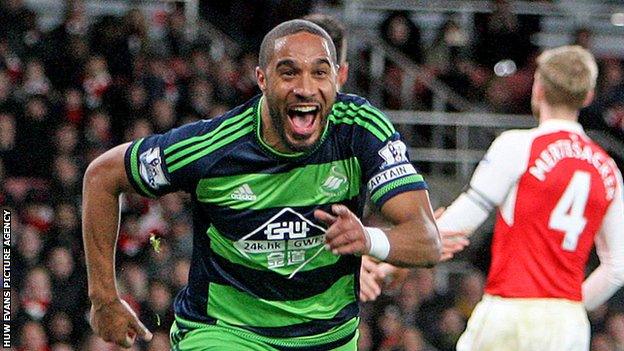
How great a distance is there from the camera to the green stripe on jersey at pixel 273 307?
5.55m

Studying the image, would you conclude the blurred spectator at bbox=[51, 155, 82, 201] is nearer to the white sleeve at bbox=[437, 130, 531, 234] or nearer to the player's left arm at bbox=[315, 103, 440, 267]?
the white sleeve at bbox=[437, 130, 531, 234]

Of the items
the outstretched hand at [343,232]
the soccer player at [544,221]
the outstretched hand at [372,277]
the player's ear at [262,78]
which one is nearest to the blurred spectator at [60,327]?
the outstretched hand at [372,277]

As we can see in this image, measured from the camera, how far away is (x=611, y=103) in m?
13.8

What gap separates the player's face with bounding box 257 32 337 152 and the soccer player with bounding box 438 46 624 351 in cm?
114

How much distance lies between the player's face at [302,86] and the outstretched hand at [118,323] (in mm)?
952

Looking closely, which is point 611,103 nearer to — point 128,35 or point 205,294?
point 128,35

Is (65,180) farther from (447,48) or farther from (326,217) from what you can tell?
(326,217)

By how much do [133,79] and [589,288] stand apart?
7.09 m

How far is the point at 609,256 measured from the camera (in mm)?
6410

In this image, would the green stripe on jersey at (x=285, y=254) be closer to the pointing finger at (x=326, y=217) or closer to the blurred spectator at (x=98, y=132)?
the pointing finger at (x=326, y=217)

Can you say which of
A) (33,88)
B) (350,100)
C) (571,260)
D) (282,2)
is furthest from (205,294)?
(282,2)

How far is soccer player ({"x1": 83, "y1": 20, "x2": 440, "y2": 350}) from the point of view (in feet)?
17.7

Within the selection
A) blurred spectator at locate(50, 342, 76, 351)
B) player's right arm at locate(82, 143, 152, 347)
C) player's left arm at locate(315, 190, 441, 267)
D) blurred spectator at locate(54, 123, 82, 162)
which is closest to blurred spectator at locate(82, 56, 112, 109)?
blurred spectator at locate(54, 123, 82, 162)

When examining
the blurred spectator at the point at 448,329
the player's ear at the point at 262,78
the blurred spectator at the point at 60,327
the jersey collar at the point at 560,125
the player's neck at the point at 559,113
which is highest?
the player's ear at the point at 262,78
